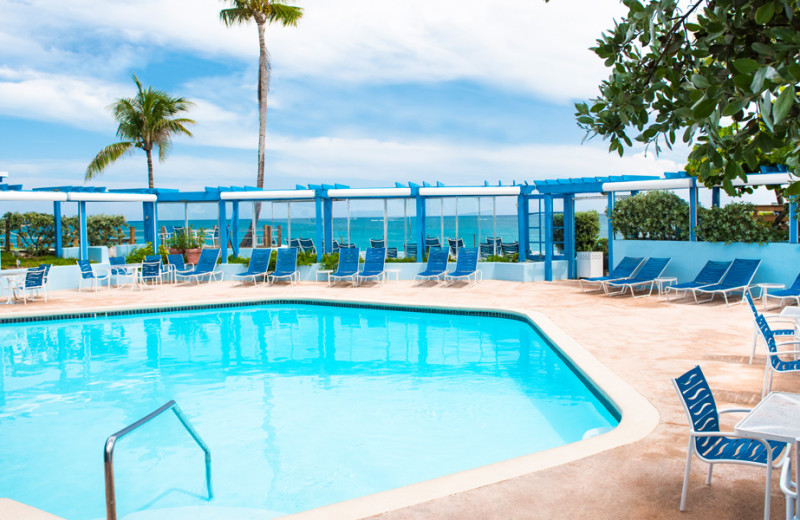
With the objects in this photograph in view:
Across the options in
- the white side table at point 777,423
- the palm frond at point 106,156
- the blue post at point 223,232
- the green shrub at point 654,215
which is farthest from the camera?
the palm frond at point 106,156

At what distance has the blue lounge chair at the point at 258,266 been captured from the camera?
14.5 meters

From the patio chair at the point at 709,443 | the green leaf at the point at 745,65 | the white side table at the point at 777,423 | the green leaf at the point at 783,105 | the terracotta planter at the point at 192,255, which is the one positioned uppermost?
the green leaf at the point at 745,65

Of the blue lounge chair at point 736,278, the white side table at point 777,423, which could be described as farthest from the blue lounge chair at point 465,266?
the white side table at point 777,423

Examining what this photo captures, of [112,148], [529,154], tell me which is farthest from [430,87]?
[112,148]

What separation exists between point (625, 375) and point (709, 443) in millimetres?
2592

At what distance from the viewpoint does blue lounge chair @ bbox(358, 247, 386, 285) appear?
14180 millimetres

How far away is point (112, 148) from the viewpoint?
22.1 metres

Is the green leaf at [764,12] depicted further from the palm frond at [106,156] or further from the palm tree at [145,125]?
the palm frond at [106,156]

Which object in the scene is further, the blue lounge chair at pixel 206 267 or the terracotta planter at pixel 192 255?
the terracotta planter at pixel 192 255

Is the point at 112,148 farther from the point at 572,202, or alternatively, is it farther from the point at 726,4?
the point at 726,4

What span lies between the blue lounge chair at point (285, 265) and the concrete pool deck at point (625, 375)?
1225mm

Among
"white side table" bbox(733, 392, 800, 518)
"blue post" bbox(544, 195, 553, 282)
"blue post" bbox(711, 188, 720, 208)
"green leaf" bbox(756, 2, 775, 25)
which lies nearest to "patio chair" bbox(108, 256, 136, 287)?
"blue post" bbox(544, 195, 553, 282)

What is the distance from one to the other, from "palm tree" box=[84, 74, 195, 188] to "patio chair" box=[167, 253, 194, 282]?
7.48 metres

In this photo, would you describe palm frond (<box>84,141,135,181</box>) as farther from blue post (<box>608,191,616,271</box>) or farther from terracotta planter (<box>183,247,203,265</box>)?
blue post (<box>608,191,616,271</box>)
